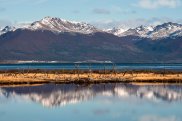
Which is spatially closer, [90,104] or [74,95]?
[90,104]

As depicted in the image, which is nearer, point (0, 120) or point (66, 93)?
point (0, 120)

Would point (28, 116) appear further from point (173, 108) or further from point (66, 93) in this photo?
point (66, 93)

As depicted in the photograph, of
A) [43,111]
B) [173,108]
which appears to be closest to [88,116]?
[43,111]

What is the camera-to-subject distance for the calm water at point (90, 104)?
173 feet

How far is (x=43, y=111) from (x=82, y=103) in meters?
8.96

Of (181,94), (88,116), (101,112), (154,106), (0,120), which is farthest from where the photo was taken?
(181,94)

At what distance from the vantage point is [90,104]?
64.6m

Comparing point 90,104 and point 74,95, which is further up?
point 74,95

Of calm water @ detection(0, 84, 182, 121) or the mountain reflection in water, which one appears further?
the mountain reflection in water

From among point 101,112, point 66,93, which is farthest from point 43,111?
point 66,93

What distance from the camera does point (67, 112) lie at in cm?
5712

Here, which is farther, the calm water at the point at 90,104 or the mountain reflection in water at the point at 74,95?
the mountain reflection in water at the point at 74,95

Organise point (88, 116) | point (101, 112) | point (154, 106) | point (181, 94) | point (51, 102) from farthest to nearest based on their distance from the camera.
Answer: point (181, 94), point (51, 102), point (154, 106), point (101, 112), point (88, 116)

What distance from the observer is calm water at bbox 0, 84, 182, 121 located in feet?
173
